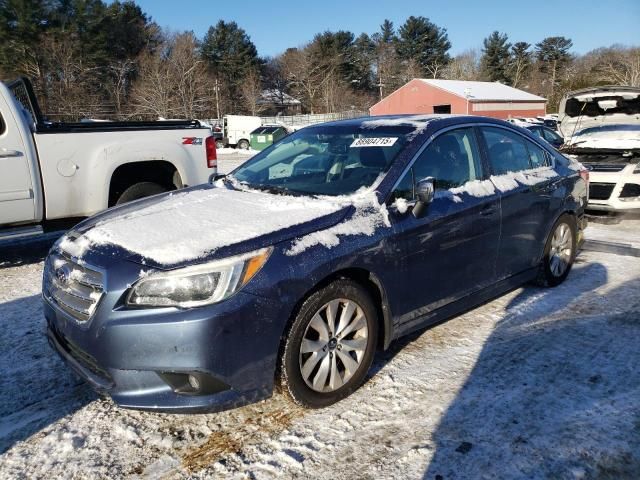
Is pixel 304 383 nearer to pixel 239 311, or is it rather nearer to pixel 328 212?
pixel 239 311

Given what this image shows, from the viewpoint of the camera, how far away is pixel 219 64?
6391 cm

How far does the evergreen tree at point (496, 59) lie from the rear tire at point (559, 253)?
84.4 metres

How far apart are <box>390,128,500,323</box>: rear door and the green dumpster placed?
25.1 m

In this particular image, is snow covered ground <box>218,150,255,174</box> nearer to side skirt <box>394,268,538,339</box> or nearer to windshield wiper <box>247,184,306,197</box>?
windshield wiper <box>247,184,306,197</box>

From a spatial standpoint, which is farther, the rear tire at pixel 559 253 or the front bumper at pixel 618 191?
the front bumper at pixel 618 191

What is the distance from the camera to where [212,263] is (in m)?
2.56

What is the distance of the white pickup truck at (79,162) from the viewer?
536 centimetres

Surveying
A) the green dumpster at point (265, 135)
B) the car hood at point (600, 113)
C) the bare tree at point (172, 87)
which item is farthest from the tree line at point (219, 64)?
the car hood at point (600, 113)

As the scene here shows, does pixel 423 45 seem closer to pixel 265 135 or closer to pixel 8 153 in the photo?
pixel 265 135

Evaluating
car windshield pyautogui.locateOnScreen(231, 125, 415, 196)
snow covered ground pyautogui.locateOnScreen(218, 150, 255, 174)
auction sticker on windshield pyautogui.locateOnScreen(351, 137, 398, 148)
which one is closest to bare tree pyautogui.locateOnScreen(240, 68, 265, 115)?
snow covered ground pyautogui.locateOnScreen(218, 150, 255, 174)

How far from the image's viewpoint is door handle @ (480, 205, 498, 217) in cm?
380

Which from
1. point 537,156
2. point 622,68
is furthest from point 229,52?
point 537,156

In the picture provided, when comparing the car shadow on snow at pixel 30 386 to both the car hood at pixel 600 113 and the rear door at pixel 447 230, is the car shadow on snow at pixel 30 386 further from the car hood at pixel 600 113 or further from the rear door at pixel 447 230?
the car hood at pixel 600 113

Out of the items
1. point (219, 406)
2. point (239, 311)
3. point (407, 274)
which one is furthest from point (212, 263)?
point (407, 274)
